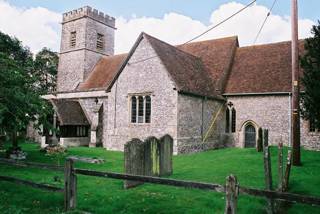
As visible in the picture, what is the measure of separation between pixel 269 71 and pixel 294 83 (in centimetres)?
1290

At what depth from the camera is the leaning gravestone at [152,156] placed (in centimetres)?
1168

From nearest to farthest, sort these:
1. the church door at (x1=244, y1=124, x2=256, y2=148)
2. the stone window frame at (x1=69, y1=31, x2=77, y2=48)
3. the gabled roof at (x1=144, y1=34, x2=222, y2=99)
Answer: the gabled roof at (x1=144, y1=34, x2=222, y2=99) < the church door at (x1=244, y1=124, x2=256, y2=148) < the stone window frame at (x1=69, y1=31, x2=77, y2=48)

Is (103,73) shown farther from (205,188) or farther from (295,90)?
(205,188)

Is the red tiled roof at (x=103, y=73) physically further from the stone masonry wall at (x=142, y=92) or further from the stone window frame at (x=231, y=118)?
the stone window frame at (x=231, y=118)

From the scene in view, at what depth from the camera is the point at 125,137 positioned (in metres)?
22.9

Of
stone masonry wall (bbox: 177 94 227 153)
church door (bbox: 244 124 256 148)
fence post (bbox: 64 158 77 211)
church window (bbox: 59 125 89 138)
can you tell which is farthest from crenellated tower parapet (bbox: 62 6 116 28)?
fence post (bbox: 64 158 77 211)

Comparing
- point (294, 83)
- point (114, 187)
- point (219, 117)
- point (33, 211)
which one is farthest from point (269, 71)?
point (33, 211)

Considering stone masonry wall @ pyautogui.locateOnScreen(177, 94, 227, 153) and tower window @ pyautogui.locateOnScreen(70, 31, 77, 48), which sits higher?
tower window @ pyautogui.locateOnScreen(70, 31, 77, 48)

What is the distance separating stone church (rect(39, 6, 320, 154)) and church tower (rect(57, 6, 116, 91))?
15.4 ft

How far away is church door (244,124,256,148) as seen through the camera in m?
24.0

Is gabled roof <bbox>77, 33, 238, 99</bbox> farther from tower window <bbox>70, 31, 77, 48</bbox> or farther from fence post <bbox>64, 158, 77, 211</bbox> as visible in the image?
fence post <bbox>64, 158, 77, 211</bbox>

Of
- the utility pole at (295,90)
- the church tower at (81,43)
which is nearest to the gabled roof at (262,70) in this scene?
the utility pole at (295,90)

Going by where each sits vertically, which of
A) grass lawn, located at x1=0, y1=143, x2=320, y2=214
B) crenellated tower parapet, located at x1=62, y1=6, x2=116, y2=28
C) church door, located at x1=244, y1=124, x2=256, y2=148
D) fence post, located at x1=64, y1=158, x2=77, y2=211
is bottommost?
grass lawn, located at x1=0, y1=143, x2=320, y2=214

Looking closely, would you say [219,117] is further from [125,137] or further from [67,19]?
[67,19]
